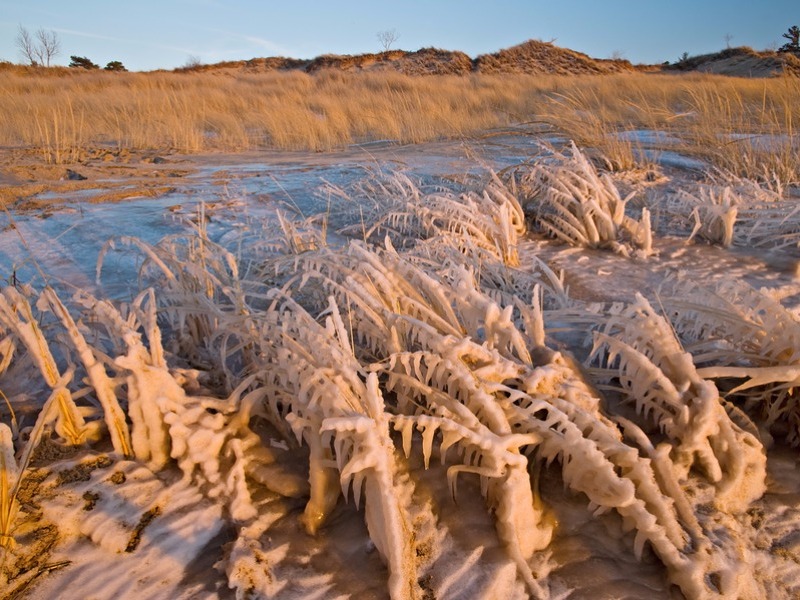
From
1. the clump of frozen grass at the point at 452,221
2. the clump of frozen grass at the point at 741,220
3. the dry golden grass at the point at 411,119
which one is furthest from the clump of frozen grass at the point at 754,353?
the dry golden grass at the point at 411,119

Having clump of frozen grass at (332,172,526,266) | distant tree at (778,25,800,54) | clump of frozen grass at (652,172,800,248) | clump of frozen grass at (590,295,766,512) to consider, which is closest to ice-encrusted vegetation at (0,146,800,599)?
clump of frozen grass at (590,295,766,512)

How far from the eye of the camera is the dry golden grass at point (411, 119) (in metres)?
4.59

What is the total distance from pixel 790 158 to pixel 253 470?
4.66m

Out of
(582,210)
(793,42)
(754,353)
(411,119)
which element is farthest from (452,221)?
(793,42)

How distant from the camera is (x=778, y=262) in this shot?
2.63 m

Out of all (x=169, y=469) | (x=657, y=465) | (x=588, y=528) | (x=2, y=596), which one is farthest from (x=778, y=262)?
(x=2, y=596)

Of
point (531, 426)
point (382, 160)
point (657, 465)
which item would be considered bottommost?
point (657, 465)

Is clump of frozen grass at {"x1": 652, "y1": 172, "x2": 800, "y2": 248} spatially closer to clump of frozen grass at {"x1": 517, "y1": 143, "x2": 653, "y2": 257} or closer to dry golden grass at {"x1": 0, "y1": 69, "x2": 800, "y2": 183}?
clump of frozen grass at {"x1": 517, "y1": 143, "x2": 653, "y2": 257}

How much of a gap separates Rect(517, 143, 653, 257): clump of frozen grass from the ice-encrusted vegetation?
1222mm

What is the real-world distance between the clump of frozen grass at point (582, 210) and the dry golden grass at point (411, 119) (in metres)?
1.27

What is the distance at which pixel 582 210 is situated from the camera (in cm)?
297

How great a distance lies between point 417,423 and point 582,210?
2154mm

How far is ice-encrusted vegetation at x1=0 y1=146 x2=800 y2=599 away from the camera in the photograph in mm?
1084

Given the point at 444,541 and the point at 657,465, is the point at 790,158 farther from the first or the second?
the point at 444,541
